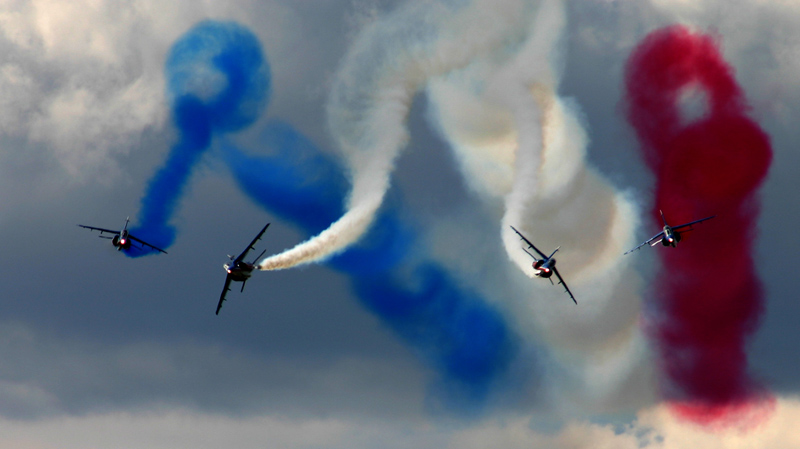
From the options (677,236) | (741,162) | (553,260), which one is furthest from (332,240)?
(741,162)

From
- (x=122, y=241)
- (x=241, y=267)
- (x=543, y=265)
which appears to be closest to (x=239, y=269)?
(x=241, y=267)

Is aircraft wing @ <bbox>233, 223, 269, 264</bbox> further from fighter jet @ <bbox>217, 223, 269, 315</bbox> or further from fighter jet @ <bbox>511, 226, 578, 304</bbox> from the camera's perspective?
fighter jet @ <bbox>511, 226, 578, 304</bbox>

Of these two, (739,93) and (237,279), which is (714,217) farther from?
(237,279)

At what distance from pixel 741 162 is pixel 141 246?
5371cm

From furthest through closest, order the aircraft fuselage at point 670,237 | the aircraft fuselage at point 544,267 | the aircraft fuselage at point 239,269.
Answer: the aircraft fuselage at point 670,237, the aircraft fuselage at point 544,267, the aircraft fuselage at point 239,269

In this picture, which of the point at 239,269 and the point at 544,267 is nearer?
the point at 239,269

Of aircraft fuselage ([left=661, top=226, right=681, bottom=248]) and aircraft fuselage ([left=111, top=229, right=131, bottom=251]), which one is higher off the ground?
aircraft fuselage ([left=661, top=226, right=681, bottom=248])

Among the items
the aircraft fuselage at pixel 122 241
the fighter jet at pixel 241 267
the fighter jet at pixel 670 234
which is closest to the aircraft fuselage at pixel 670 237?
the fighter jet at pixel 670 234

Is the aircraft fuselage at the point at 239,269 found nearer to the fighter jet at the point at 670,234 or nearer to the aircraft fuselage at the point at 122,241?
the aircraft fuselage at the point at 122,241

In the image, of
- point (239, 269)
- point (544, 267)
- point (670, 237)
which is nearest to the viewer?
point (239, 269)

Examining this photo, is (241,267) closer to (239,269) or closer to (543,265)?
(239,269)

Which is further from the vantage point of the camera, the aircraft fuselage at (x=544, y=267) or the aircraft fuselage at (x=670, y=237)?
the aircraft fuselage at (x=670, y=237)

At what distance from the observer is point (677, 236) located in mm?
81250

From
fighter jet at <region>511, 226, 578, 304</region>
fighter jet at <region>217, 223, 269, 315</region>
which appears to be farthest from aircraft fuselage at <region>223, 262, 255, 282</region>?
fighter jet at <region>511, 226, 578, 304</region>
